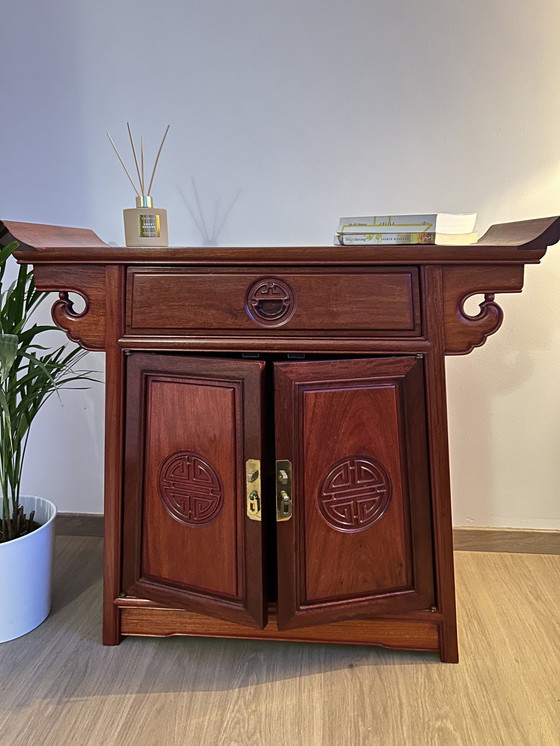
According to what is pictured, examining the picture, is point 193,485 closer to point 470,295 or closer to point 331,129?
point 470,295

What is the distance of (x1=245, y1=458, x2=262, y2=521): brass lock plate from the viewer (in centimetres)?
110

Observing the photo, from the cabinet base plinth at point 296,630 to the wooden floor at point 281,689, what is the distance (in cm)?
3

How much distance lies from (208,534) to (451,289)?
Answer: 657 mm

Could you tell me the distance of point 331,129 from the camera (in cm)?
154

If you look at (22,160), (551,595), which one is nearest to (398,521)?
(551,595)

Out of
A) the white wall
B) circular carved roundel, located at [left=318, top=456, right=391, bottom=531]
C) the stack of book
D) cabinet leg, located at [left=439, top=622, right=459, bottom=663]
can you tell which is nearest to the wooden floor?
cabinet leg, located at [left=439, top=622, right=459, bottom=663]

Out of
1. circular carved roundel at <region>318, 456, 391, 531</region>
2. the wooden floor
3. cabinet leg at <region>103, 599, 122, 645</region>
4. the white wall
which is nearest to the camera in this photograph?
the wooden floor

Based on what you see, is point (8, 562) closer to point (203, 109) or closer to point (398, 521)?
point (398, 521)

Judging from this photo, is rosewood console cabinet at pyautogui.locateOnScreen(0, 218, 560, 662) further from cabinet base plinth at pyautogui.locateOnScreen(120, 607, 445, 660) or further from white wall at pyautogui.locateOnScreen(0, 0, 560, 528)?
white wall at pyautogui.locateOnScreen(0, 0, 560, 528)

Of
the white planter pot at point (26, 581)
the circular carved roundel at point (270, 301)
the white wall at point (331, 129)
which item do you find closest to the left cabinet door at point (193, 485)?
the circular carved roundel at point (270, 301)

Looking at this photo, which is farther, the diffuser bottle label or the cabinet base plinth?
the diffuser bottle label

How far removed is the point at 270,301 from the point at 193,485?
1.27ft

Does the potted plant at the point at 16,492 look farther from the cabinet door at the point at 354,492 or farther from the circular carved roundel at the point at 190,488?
the cabinet door at the point at 354,492

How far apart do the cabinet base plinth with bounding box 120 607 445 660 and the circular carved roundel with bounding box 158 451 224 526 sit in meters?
0.24
